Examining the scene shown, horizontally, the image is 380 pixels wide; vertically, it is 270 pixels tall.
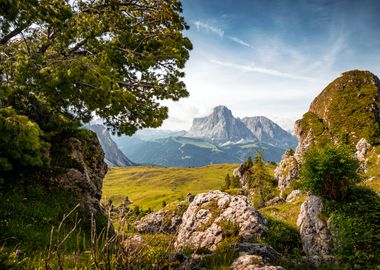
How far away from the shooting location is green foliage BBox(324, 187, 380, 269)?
14.2 m

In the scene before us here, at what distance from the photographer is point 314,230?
18.6m

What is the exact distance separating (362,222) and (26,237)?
16.1 metres

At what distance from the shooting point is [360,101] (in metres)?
67.0

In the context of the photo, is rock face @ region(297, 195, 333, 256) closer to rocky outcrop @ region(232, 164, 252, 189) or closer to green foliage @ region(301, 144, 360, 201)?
green foliage @ region(301, 144, 360, 201)

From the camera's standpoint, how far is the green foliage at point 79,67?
11.0 m

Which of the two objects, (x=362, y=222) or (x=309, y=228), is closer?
(x=362, y=222)

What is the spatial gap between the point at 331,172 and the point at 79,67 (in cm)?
1529

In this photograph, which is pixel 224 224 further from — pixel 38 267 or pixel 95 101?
pixel 38 267

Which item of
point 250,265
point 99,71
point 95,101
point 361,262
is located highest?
point 99,71

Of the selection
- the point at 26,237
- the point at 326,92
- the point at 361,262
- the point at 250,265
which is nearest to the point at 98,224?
the point at 26,237

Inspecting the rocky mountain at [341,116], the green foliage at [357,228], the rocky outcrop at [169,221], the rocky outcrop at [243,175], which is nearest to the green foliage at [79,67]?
the green foliage at [357,228]

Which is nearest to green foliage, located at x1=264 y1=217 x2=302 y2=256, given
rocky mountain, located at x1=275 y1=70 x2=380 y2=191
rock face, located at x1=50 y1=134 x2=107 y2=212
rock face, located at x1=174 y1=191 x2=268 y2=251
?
rock face, located at x1=174 y1=191 x2=268 y2=251

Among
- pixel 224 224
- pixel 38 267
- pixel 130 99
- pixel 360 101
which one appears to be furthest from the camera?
pixel 360 101

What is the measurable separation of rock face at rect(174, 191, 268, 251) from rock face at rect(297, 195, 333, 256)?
2590 millimetres
